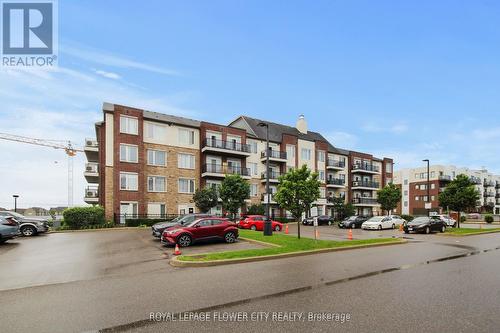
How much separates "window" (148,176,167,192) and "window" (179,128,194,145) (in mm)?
5017

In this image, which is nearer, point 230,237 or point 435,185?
point 230,237

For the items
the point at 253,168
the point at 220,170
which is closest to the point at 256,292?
the point at 220,170

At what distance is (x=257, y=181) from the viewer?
1631 inches

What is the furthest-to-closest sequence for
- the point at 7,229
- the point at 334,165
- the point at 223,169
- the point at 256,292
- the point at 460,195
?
the point at 334,165, the point at 223,169, the point at 460,195, the point at 7,229, the point at 256,292

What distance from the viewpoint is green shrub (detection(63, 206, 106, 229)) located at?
25.9 metres

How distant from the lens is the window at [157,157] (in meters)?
33.0

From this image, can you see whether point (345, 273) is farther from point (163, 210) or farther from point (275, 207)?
point (275, 207)

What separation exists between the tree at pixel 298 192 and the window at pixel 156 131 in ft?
67.9

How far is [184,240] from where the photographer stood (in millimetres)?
15062

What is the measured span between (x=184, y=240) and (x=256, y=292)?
342 inches

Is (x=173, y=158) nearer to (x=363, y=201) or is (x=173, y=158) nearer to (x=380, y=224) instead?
(x=380, y=224)

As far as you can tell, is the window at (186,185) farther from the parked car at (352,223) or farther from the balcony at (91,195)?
the parked car at (352,223)

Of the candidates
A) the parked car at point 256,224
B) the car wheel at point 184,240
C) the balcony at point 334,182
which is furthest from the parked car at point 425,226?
the balcony at point 334,182

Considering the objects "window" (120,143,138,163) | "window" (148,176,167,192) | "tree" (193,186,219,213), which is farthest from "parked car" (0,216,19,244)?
"tree" (193,186,219,213)
